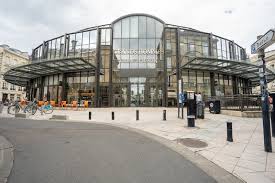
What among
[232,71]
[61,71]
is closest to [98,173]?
[61,71]

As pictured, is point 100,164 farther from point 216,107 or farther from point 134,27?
point 134,27

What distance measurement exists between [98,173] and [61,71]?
2855 centimetres

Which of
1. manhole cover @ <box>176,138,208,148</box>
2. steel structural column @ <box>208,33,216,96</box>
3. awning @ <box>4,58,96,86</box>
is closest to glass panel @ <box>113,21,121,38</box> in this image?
awning @ <box>4,58,96,86</box>

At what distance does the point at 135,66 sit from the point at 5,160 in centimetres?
2337

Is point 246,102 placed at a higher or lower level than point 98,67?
lower

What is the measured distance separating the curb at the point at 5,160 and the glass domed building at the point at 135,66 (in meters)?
20.4

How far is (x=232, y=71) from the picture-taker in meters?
28.6

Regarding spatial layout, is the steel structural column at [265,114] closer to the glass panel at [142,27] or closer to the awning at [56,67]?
the awning at [56,67]

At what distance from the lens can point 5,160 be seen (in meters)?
3.95

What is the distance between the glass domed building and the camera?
25766 millimetres

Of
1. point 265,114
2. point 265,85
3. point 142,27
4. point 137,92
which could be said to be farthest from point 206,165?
point 142,27

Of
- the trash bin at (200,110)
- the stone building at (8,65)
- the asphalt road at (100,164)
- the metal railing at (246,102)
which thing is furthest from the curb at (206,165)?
the stone building at (8,65)

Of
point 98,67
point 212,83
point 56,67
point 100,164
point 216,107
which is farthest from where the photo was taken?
point 212,83

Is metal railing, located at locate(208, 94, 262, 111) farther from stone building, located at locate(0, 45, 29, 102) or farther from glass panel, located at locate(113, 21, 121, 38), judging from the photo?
stone building, located at locate(0, 45, 29, 102)
